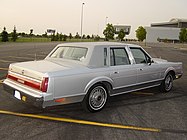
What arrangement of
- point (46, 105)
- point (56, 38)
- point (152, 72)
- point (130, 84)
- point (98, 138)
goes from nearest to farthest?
point (98, 138), point (46, 105), point (130, 84), point (152, 72), point (56, 38)

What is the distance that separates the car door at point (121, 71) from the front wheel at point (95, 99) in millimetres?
354

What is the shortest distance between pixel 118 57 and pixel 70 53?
1.20 meters

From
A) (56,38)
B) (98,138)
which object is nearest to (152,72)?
(98,138)

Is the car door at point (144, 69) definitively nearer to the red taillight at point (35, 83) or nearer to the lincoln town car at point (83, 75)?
the lincoln town car at point (83, 75)

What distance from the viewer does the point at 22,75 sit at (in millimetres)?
3979

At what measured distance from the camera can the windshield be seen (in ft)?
14.9

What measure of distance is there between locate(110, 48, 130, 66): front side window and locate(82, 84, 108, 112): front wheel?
690mm

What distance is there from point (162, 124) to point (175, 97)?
85.6 inches

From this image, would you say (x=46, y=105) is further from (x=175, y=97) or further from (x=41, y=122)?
(x=175, y=97)

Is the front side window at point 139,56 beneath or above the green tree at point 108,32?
beneath

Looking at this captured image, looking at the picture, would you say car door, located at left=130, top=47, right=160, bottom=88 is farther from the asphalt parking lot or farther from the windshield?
the windshield

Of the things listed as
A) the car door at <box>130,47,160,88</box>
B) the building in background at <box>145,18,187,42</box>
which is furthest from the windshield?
the building in background at <box>145,18,187,42</box>

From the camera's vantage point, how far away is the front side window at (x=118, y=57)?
471 centimetres

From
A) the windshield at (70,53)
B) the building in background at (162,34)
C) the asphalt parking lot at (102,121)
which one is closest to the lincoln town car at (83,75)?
the windshield at (70,53)
